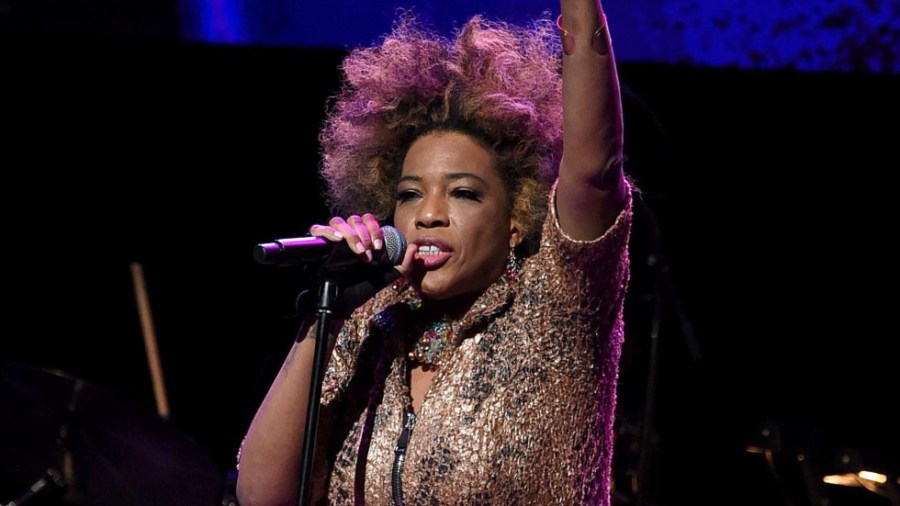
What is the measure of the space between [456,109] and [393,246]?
1.29 feet

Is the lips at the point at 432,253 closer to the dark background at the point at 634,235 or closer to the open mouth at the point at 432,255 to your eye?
the open mouth at the point at 432,255

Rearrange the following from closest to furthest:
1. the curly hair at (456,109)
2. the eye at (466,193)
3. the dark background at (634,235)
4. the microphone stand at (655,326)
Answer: the eye at (466,193), the curly hair at (456,109), the microphone stand at (655,326), the dark background at (634,235)

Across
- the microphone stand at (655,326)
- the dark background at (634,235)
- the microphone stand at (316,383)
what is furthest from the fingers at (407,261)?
the dark background at (634,235)

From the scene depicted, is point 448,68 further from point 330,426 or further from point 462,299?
point 330,426

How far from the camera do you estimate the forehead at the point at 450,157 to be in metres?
1.94

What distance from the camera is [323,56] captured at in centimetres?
368

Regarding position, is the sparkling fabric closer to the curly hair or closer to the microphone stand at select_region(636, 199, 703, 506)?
the curly hair

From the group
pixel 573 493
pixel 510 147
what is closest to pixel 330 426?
pixel 573 493

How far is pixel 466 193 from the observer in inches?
75.2

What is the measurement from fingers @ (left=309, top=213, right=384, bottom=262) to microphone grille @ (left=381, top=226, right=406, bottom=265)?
0.04 metres

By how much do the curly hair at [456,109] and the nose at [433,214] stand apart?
6.1 inches

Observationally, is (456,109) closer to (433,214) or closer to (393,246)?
(433,214)

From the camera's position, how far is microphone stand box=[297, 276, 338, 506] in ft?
5.30

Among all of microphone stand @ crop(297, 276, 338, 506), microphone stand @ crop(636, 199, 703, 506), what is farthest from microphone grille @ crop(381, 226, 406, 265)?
microphone stand @ crop(636, 199, 703, 506)
